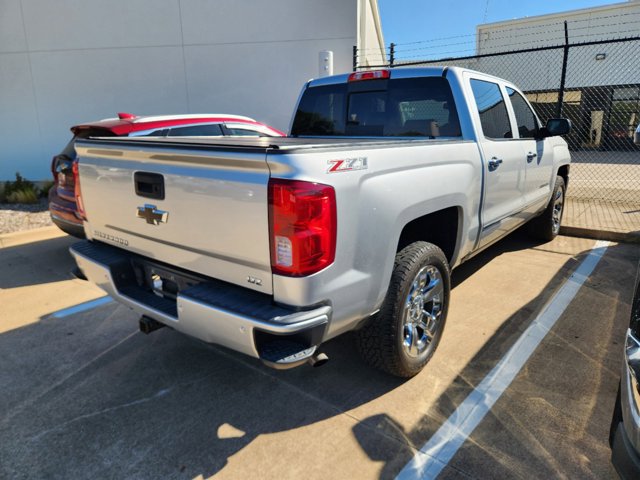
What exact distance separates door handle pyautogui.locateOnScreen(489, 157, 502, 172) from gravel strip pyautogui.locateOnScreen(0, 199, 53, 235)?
6743 mm

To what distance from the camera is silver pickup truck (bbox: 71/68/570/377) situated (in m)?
2.15

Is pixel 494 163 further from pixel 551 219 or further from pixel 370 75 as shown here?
pixel 551 219

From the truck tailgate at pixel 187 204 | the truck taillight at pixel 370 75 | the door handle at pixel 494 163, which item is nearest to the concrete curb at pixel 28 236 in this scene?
the truck tailgate at pixel 187 204

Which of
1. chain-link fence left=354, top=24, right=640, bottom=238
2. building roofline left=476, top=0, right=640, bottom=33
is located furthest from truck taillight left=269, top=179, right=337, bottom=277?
building roofline left=476, top=0, right=640, bottom=33

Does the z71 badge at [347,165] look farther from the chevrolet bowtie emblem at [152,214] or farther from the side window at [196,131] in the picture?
the side window at [196,131]

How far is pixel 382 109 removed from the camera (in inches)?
159

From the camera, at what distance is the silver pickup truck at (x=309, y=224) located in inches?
84.5

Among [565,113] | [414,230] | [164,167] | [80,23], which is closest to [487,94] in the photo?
[414,230]

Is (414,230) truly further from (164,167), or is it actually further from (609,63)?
(609,63)

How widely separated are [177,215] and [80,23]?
34.4ft

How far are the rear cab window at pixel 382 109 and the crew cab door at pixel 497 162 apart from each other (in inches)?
10.8

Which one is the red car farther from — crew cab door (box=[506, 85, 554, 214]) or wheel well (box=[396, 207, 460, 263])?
crew cab door (box=[506, 85, 554, 214])

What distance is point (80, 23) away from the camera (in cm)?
1057

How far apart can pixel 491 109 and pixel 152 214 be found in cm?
300
